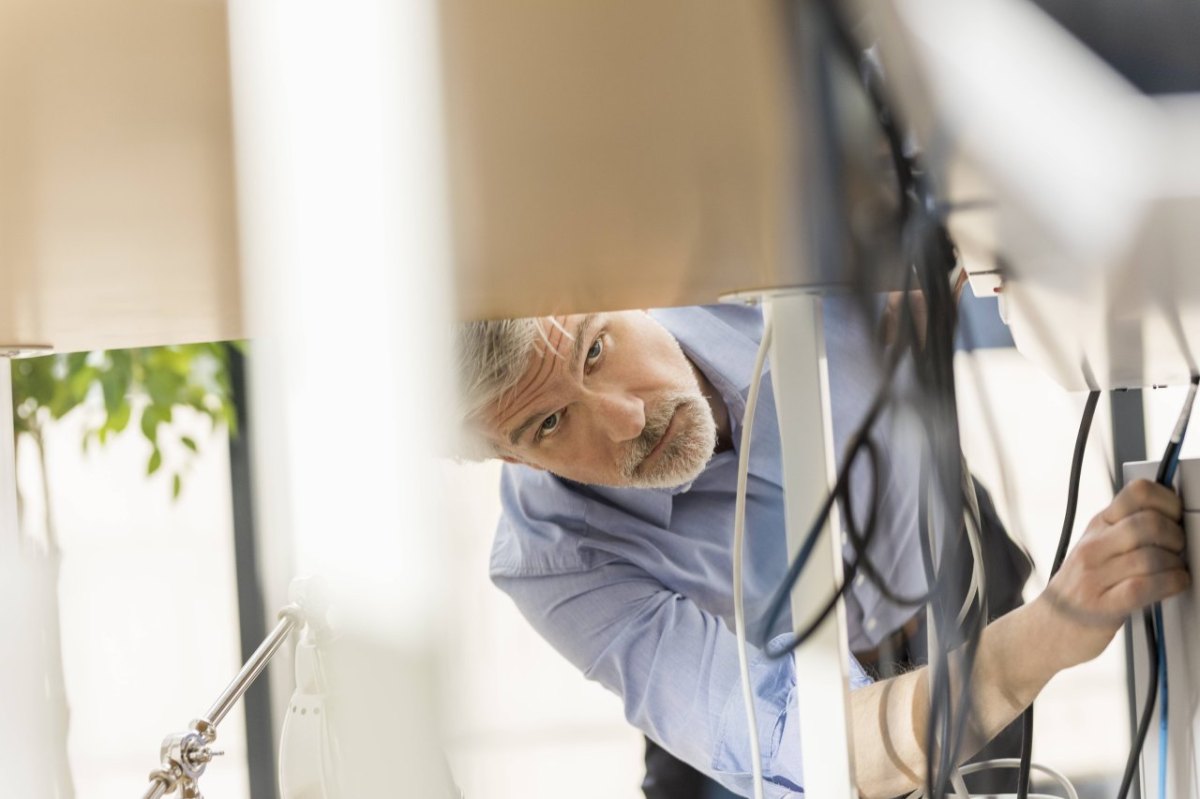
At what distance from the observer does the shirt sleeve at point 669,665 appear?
56.4 inches

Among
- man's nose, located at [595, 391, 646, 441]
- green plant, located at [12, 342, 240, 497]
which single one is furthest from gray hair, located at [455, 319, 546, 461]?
green plant, located at [12, 342, 240, 497]

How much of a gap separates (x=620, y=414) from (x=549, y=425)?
89mm

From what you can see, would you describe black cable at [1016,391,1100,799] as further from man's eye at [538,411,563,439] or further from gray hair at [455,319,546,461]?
man's eye at [538,411,563,439]

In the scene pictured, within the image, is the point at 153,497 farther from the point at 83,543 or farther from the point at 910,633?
the point at 910,633

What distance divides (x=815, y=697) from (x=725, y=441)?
941 mm

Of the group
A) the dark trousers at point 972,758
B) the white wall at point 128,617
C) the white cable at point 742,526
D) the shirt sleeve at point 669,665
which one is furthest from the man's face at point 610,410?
the white wall at point 128,617

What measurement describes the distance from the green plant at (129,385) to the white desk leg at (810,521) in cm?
128

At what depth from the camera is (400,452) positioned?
266 mm

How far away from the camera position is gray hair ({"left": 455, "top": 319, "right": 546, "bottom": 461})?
3.71 feet

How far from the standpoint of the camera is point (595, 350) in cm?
139

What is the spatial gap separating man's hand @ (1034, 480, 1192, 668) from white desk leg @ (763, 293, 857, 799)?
17cm

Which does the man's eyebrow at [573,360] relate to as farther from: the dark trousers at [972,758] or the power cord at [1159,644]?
the power cord at [1159,644]

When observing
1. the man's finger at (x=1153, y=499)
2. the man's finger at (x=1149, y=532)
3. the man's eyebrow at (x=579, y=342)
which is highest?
the man's eyebrow at (x=579, y=342)

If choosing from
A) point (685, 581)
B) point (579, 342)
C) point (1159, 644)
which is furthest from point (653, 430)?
point (1159, 644)
